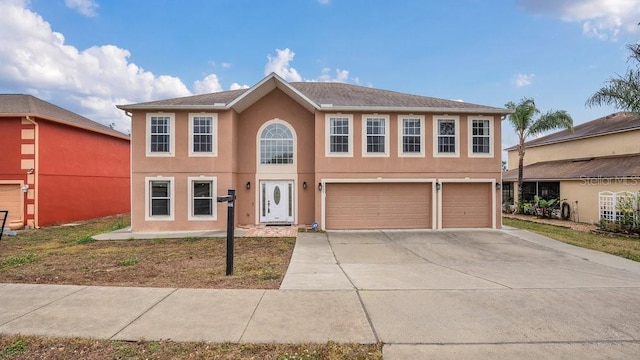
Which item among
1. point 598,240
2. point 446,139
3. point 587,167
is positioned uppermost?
point 446,139

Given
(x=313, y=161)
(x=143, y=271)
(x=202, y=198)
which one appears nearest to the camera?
(x=143, y=271)

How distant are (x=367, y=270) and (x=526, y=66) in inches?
646

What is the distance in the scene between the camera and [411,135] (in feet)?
45.4

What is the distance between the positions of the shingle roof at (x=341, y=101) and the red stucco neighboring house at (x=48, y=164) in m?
5.72

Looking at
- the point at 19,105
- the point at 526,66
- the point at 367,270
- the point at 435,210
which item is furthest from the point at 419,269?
the point at 19,105

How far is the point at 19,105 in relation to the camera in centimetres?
1555

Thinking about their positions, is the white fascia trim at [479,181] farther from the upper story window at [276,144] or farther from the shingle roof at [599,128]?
the shingle roof at [599,128]

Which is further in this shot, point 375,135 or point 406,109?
point 375,135

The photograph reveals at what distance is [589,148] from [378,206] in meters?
15.8

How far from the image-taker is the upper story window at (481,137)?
45.9 feet

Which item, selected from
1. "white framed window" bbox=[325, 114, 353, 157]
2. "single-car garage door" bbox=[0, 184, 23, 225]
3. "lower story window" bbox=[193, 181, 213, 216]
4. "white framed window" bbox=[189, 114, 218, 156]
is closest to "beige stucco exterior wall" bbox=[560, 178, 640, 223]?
"white framed window" bbox=[325, 114, 353, 157]

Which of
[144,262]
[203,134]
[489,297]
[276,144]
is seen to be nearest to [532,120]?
[276,144]

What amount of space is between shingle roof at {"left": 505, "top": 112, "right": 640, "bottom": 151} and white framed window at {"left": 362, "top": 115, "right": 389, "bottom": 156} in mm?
14058

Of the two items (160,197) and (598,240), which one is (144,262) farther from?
(598,240)
